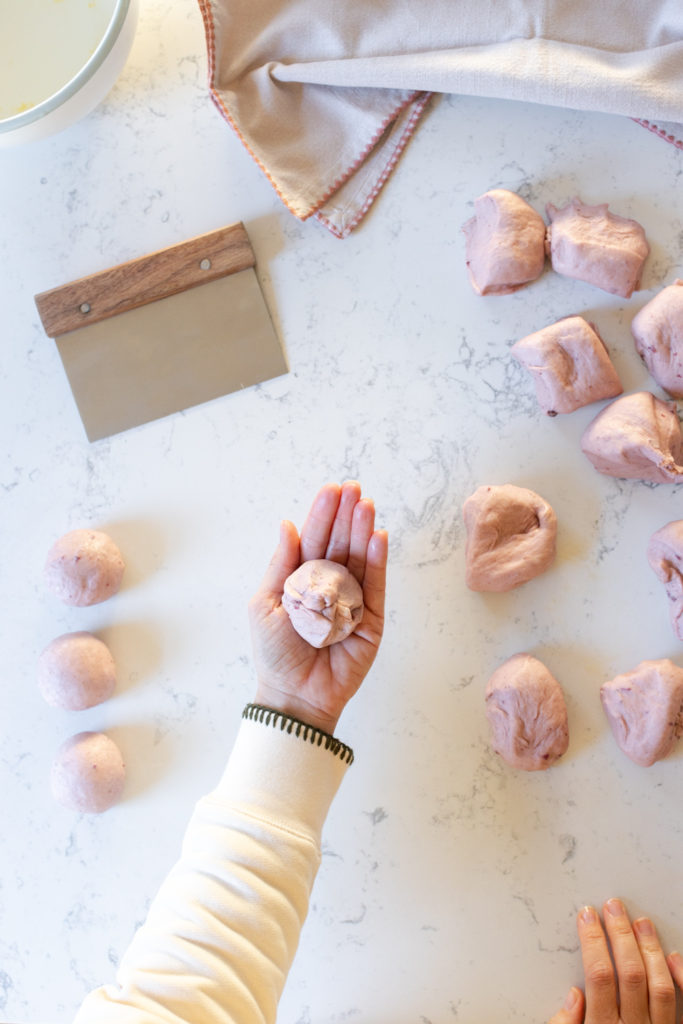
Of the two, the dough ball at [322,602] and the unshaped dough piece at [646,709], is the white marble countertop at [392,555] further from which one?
the dough ball at [322,602]

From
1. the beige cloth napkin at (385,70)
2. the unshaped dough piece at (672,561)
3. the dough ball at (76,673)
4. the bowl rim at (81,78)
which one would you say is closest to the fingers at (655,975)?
the unshaped dough piece at (672,561)

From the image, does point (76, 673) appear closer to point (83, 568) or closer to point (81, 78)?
point (83, 568)

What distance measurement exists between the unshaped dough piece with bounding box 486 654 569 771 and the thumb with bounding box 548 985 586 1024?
32 cm

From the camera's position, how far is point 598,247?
1.21 m

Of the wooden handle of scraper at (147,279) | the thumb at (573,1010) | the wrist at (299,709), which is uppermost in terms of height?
the wooden handle of scraper at (147,279)

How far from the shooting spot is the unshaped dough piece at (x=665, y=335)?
3.89ft

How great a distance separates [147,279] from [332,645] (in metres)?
0.66

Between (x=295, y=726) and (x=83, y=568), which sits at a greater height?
(x=83, y=568)

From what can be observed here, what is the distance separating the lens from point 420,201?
51.6 inches

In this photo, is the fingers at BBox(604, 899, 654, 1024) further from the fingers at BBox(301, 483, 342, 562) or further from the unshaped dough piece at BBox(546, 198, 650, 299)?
the unshaped dough piece at BBox(546, 198, 650, 299)

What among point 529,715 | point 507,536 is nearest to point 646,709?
point 529,715

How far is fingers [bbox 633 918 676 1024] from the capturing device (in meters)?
1.15

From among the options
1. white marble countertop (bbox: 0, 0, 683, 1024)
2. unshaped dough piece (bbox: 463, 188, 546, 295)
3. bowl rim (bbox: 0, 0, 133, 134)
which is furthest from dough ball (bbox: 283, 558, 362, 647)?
bowl rim (bbox: 0, 0, 133, 134)

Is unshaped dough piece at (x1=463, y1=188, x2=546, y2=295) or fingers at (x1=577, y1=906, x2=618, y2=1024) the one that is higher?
unshaped dough piece at (x1=463, y1=188, x2=546, y2=295)
